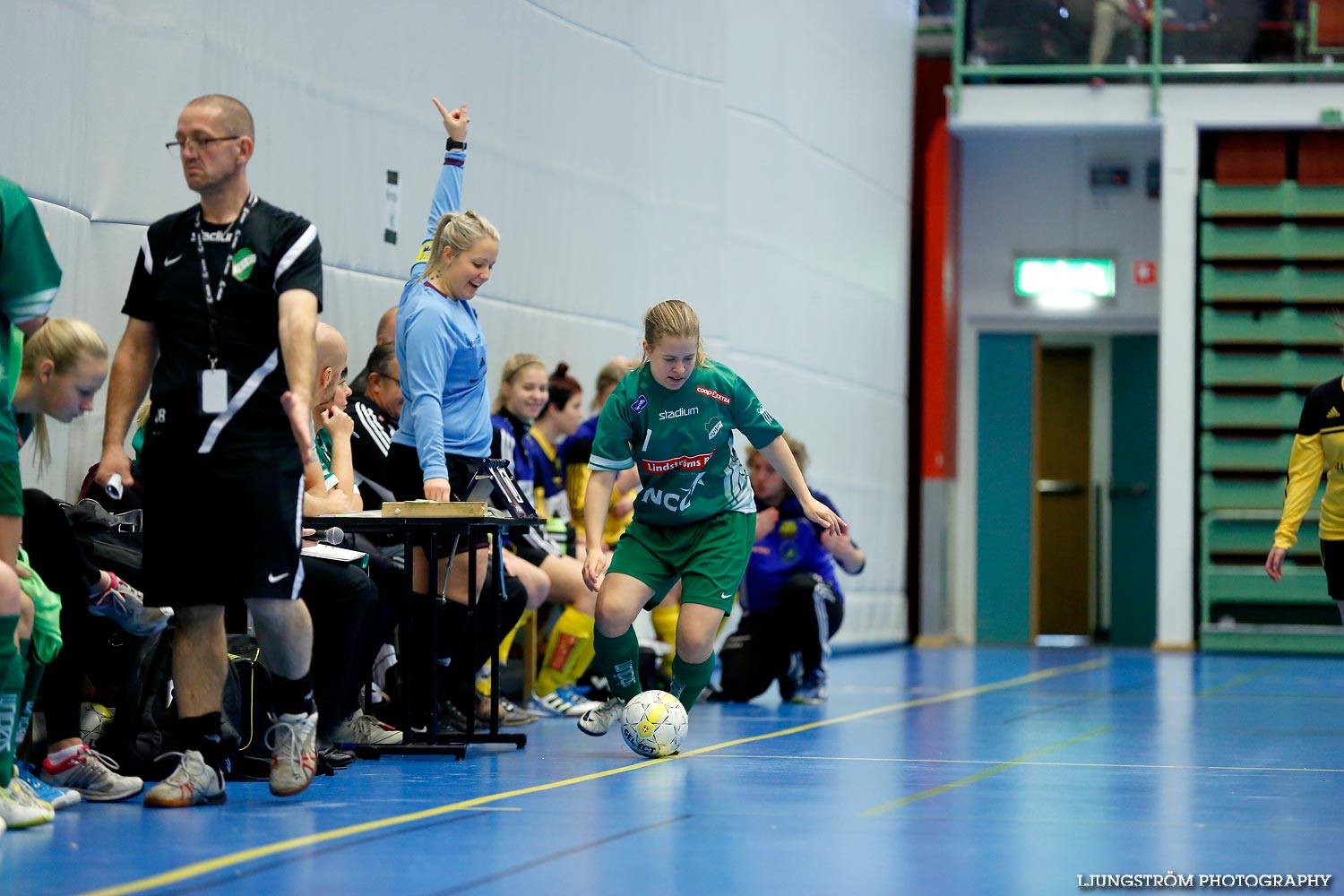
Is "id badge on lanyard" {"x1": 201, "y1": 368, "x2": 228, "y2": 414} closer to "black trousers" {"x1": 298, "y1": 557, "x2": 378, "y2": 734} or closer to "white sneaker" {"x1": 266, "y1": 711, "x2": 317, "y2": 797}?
"white sneaker" {"x1": 266, "y1": 711, "x2": 317, "y2": 797}

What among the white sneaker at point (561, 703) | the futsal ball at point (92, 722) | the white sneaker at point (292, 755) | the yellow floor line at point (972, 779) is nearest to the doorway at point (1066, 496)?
the white sneaker at point (561, 703)

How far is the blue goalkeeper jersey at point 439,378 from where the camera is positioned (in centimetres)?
551

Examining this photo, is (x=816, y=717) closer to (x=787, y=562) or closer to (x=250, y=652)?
(x=787, y=562)

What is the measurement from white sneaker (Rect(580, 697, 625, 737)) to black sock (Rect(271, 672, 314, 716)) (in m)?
1.57

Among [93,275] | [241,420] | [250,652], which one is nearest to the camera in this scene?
[241,420]

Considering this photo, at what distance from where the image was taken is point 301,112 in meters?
7.06

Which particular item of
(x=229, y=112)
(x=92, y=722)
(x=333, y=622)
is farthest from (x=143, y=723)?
(x=229, y=112)

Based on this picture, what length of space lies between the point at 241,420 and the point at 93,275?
1.86 meters

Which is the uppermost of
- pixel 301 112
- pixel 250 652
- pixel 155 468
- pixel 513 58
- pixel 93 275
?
pixel 513 58

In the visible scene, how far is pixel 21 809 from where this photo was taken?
397 cm

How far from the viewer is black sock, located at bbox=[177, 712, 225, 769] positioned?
4.39 metres

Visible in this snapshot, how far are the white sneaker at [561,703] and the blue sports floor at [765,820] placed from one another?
655 millimetres

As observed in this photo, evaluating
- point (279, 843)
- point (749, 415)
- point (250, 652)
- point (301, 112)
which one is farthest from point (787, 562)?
point (279, 843)

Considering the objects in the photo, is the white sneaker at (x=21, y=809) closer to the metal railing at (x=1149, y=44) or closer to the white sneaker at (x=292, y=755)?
the white sneaker at (x=292, y=755)
